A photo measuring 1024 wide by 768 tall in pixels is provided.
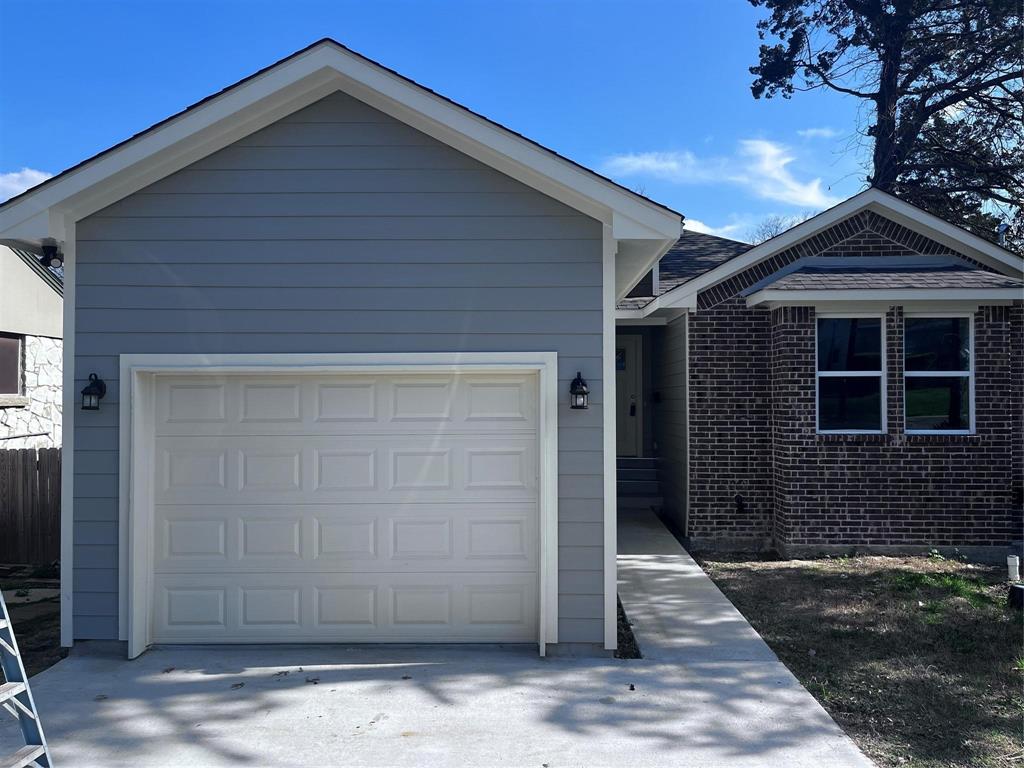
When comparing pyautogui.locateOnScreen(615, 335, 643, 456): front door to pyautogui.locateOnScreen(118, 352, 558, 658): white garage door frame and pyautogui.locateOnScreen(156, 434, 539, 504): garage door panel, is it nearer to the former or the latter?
pyautogui.locateOnScreen(156, 434, 539, 504): garage door panel

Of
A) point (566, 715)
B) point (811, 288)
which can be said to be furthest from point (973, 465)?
point (566, 715)

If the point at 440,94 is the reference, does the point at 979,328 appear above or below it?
below

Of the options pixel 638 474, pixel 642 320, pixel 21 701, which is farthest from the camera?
pixel 638 474

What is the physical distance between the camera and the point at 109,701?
16.2 ft

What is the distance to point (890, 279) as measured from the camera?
9.17 m

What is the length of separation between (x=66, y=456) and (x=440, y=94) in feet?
13.3

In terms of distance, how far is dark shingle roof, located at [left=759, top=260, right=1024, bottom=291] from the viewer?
29.3ft

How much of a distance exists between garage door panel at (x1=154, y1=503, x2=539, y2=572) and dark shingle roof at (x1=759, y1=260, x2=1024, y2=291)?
5074 mm

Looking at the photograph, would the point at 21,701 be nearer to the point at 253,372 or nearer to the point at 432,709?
the point at 432,709

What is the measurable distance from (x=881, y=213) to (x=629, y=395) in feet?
16.3

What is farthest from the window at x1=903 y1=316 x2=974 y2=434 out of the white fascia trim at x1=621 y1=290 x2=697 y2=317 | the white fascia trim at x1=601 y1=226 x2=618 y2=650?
the white fascia trim at x1=601 y1=226 x2=618 y2=650

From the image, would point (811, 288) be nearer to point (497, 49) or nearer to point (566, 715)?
point (566, 715)

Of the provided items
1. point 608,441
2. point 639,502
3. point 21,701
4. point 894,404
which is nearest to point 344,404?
point 608,441

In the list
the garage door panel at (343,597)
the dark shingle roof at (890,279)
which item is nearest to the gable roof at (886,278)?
the dark shingle roof at (890,279)
